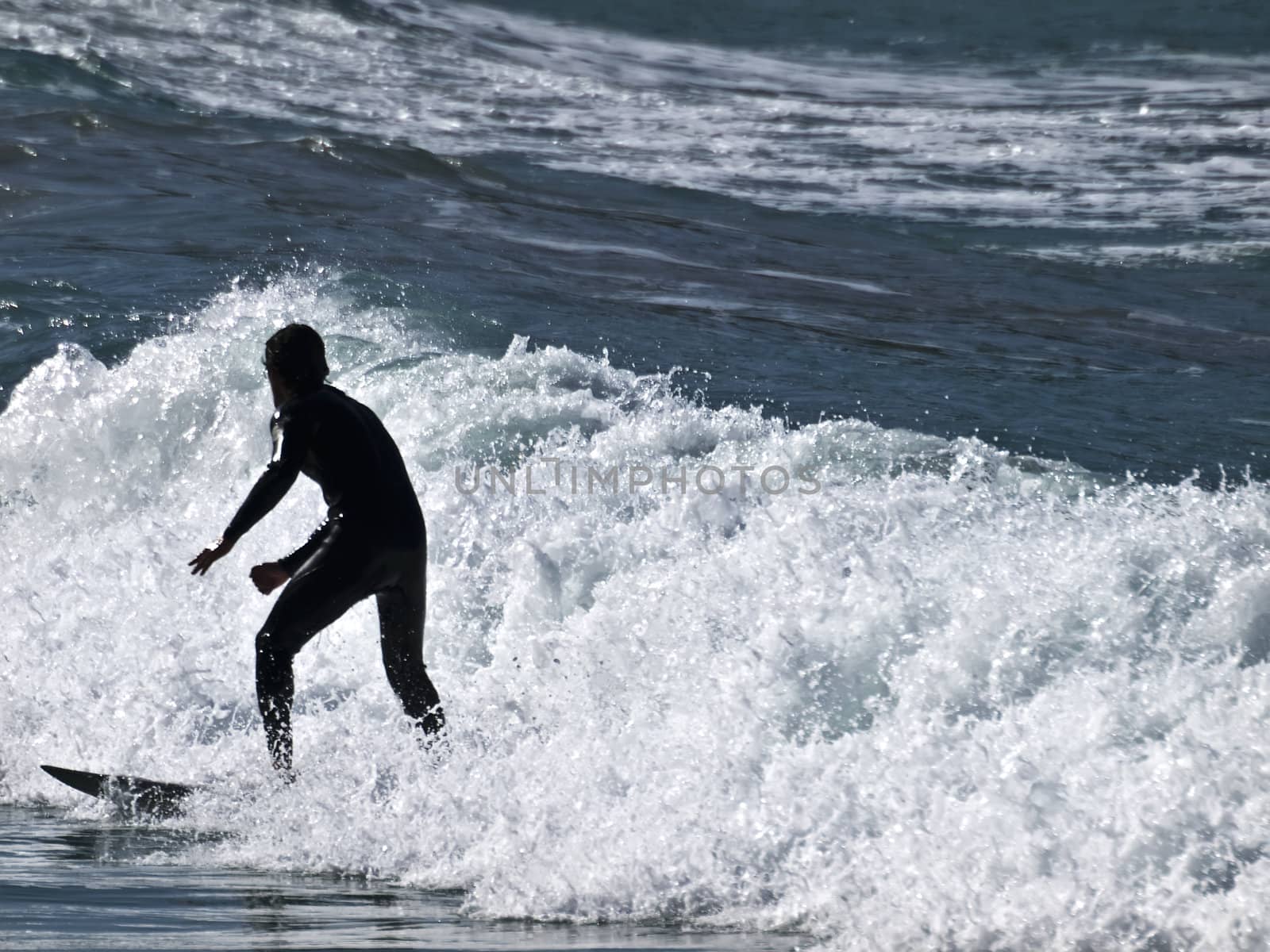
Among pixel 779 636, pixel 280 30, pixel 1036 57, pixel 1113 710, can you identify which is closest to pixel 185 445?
pixel 779 636

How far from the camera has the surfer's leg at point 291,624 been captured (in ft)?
19.4

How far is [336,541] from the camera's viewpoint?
237 inches

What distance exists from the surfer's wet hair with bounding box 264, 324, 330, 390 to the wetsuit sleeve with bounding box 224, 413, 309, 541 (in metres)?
0.14

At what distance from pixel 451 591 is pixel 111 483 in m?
2.72

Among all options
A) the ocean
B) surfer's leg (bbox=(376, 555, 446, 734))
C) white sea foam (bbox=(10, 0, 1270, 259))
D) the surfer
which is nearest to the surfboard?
the ocean

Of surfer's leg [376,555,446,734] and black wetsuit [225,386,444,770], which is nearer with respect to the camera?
black wetsuit [225,386,444,770]

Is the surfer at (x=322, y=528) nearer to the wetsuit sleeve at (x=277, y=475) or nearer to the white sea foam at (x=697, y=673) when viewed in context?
the wetsuit sleeve at (x=277, y=475)

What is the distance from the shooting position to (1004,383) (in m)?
12.1

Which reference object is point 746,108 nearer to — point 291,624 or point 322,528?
point 322,528

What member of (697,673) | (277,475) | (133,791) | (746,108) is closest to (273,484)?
(277,475)

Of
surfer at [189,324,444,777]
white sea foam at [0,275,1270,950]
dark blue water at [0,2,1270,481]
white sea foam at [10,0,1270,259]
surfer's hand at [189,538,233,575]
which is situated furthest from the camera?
white sea foam at [10,0,1270,259]

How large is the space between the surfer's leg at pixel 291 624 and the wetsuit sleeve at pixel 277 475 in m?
0.27

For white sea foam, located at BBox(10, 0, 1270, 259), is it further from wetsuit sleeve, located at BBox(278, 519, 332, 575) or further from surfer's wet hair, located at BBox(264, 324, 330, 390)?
wetsuit sleeve, located at BBox(278, 519, 332, 575)

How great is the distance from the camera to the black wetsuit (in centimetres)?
593
